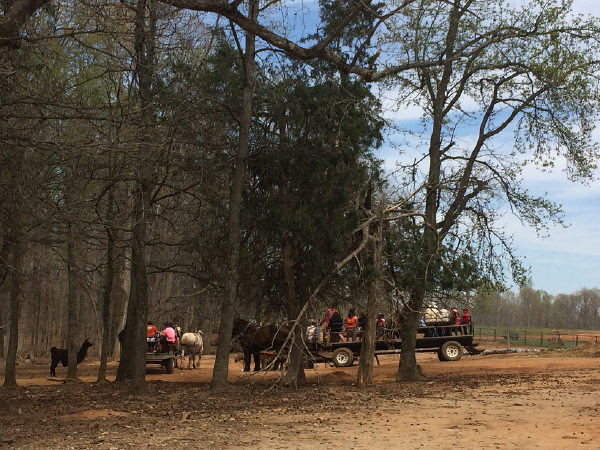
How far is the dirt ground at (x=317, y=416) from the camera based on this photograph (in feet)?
32.1

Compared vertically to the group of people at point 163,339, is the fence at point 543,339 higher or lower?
lower

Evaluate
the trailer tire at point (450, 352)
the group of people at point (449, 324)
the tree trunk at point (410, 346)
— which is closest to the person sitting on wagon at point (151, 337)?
the group of people at point (449, 324)

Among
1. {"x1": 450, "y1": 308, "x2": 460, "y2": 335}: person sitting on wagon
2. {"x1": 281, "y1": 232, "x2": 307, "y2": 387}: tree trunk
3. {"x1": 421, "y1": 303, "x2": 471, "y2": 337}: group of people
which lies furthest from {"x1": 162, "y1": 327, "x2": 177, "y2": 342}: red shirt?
{"x1": 450, "y1": 308, "x2": 460, "y2": 335}: person sitting on wagon

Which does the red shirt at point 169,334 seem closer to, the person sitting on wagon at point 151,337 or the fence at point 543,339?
the person sitting on wagon at point 151,337

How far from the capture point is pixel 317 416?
12.4m

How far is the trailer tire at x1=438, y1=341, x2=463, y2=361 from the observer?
2795 centimetres

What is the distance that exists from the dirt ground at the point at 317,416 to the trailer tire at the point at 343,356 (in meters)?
6.04

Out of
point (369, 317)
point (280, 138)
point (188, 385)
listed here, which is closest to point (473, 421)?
point (369, 317)

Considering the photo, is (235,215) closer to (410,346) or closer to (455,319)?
(410,346)

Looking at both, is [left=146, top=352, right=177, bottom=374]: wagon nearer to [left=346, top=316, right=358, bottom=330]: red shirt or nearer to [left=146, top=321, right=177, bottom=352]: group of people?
[left=146, top=321, right=177, bottom=352]: group of people

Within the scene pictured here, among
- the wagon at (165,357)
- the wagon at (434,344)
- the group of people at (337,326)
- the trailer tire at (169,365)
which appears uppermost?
the group of people at (337,326)

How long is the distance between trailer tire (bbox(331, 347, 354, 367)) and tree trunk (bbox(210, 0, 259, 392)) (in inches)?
407

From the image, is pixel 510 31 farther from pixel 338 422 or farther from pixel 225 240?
pixel 338 422

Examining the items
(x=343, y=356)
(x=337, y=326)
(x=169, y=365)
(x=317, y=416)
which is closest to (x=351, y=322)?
(x=337, y=326)
